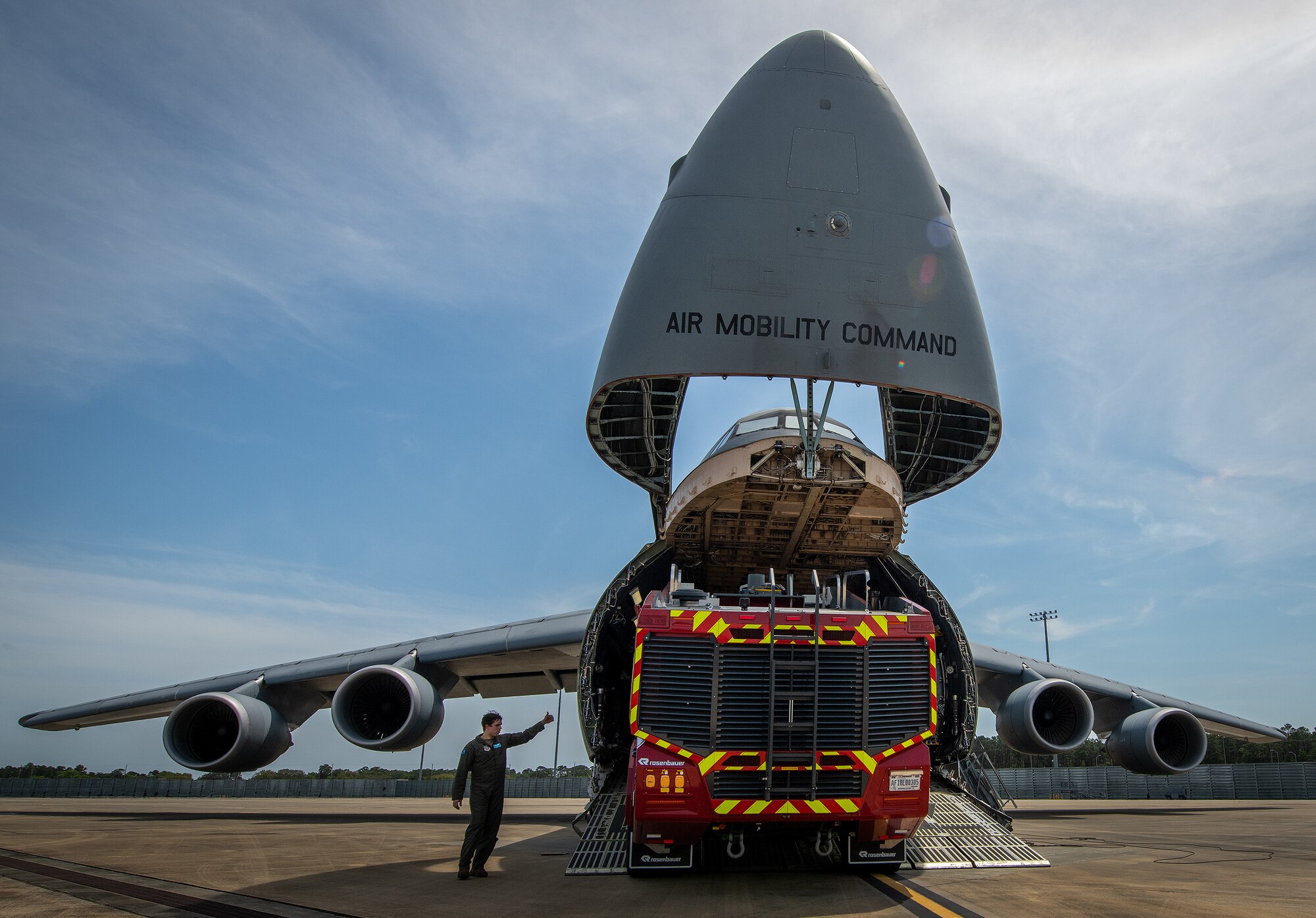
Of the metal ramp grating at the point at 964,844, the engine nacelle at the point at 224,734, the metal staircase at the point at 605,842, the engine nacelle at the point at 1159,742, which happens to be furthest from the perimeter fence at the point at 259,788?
the metal ramp grating at the point at 964,844

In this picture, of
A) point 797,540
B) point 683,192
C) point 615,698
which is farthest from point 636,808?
point 683,192

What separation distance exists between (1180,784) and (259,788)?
4484cm

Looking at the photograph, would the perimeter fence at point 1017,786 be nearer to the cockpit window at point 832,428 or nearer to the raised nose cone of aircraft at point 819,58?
the cockpit window at point 832,428

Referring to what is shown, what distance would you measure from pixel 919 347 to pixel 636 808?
427 centimetres

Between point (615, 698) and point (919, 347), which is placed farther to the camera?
point (615, 698)

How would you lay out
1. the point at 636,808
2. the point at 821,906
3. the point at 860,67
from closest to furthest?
the point at 821,906, the point at 636,808, the point at 860,67

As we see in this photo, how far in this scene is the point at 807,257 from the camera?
7.11 metres

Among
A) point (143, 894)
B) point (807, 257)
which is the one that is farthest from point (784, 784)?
point (807, 257)

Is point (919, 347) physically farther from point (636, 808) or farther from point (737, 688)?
point (636, 808)

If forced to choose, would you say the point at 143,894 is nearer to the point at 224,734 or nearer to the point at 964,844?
the point at 964,844

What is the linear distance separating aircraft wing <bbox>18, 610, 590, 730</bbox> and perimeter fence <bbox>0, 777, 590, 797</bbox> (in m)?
21.6

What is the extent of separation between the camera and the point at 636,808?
5656 millimetres

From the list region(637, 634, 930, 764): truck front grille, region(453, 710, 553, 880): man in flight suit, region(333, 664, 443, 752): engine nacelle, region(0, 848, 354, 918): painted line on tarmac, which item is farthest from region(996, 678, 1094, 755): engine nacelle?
region(0, 848, 354, 918): painted line on tarmac

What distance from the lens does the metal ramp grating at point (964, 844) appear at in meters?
6.65
